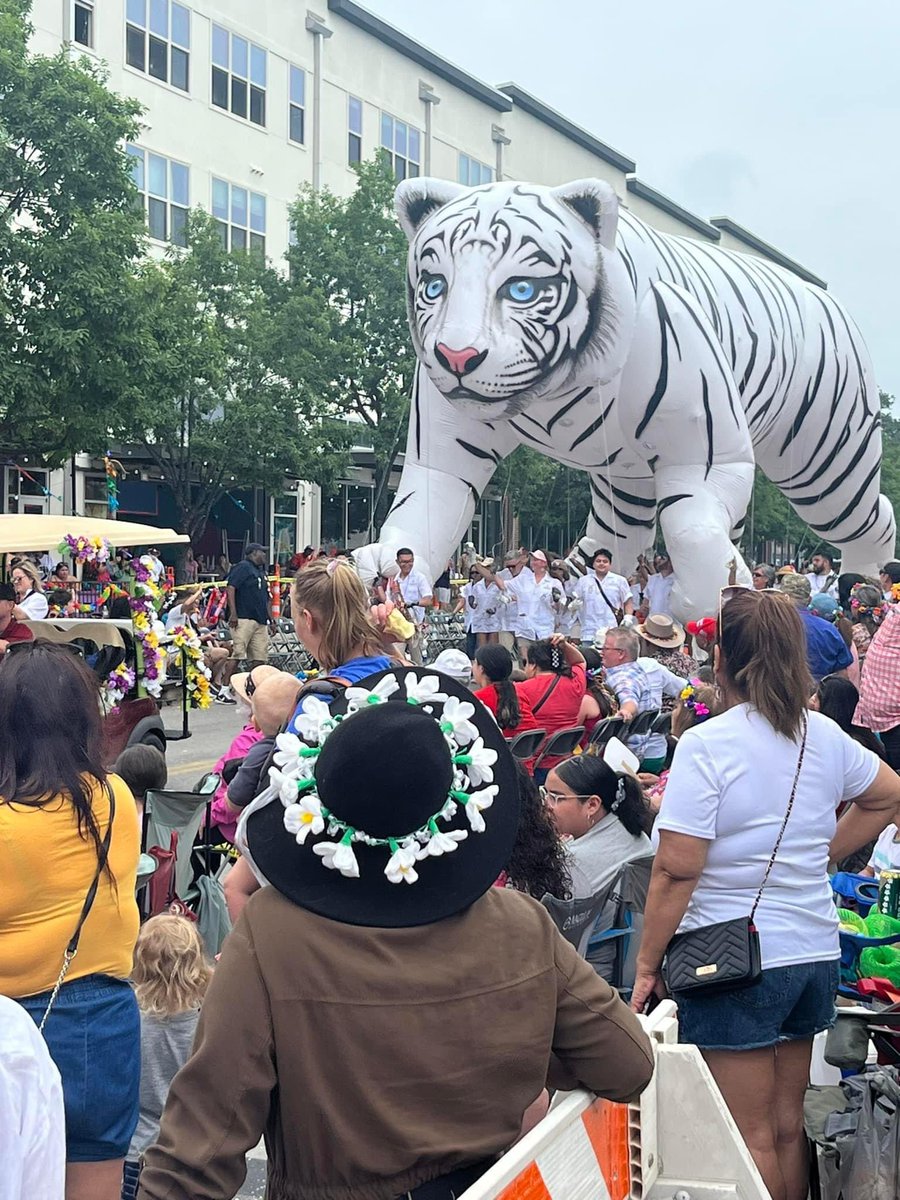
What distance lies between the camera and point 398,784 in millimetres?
1876

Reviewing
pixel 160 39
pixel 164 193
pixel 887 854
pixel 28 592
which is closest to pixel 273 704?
pixel 887 854

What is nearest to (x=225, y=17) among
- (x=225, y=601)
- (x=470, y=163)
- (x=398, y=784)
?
(x=470, y=163)

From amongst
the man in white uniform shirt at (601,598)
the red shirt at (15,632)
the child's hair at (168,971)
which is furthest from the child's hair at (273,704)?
the man in white uniform shirt at (601,598)

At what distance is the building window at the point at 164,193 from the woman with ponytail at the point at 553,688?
77.0 ft

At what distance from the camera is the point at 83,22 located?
26625 mm

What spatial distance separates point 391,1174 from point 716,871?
4.92 feet

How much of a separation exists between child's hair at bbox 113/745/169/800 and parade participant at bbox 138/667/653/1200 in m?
4.03

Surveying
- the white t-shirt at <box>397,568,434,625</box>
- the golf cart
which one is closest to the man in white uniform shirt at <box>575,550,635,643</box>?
the white t-shirt at <box>397,568,434,625</box>

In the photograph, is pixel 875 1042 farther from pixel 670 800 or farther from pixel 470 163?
pixel 470 163

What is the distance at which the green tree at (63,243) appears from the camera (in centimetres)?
1758

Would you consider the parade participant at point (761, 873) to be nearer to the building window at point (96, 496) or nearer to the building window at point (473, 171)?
the building window at point (96, 496)

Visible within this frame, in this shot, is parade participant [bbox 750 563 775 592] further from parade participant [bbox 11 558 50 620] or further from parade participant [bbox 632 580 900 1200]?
parade participant [bbox 632 580 900 1200]

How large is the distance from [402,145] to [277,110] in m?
4.85

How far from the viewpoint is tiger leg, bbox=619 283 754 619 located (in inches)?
451
